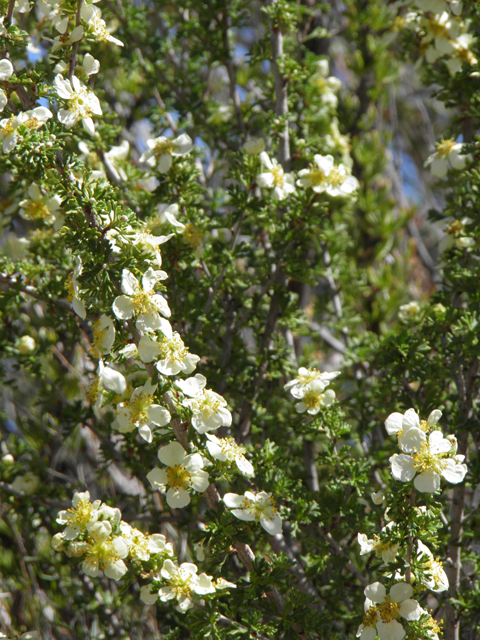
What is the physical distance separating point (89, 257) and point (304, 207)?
763 millimetres

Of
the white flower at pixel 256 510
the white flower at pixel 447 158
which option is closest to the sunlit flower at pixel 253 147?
the white flower at pixel 447 158

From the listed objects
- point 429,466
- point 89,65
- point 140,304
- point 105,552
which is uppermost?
point 89,65

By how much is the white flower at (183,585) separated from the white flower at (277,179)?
1.14 m

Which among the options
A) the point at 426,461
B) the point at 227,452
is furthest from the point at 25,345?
the point at 426,461

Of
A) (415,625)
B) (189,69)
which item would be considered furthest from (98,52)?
(415,625)

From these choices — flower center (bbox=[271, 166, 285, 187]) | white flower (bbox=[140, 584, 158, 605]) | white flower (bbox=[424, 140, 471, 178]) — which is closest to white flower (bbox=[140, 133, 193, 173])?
flower center (bbox=[271, 166, 285, 187])

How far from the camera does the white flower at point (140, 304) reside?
1.28 m

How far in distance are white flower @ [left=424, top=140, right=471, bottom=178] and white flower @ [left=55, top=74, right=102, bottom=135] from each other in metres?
1.17

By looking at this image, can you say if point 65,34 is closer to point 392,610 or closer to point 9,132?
point 9,132

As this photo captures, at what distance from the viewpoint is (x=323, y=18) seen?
11.1ft

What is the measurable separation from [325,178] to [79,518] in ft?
4.01

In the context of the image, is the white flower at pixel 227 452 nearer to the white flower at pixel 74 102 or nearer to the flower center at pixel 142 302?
the flower center at pixel 142 302

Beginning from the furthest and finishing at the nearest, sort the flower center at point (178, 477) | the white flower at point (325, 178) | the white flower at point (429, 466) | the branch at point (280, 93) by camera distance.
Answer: the branch at point (280, 93)
the white flower at point (325, 178)
the flower center at point (178, 477)
the white flower at point (429, 466)

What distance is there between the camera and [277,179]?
6.08 feet
